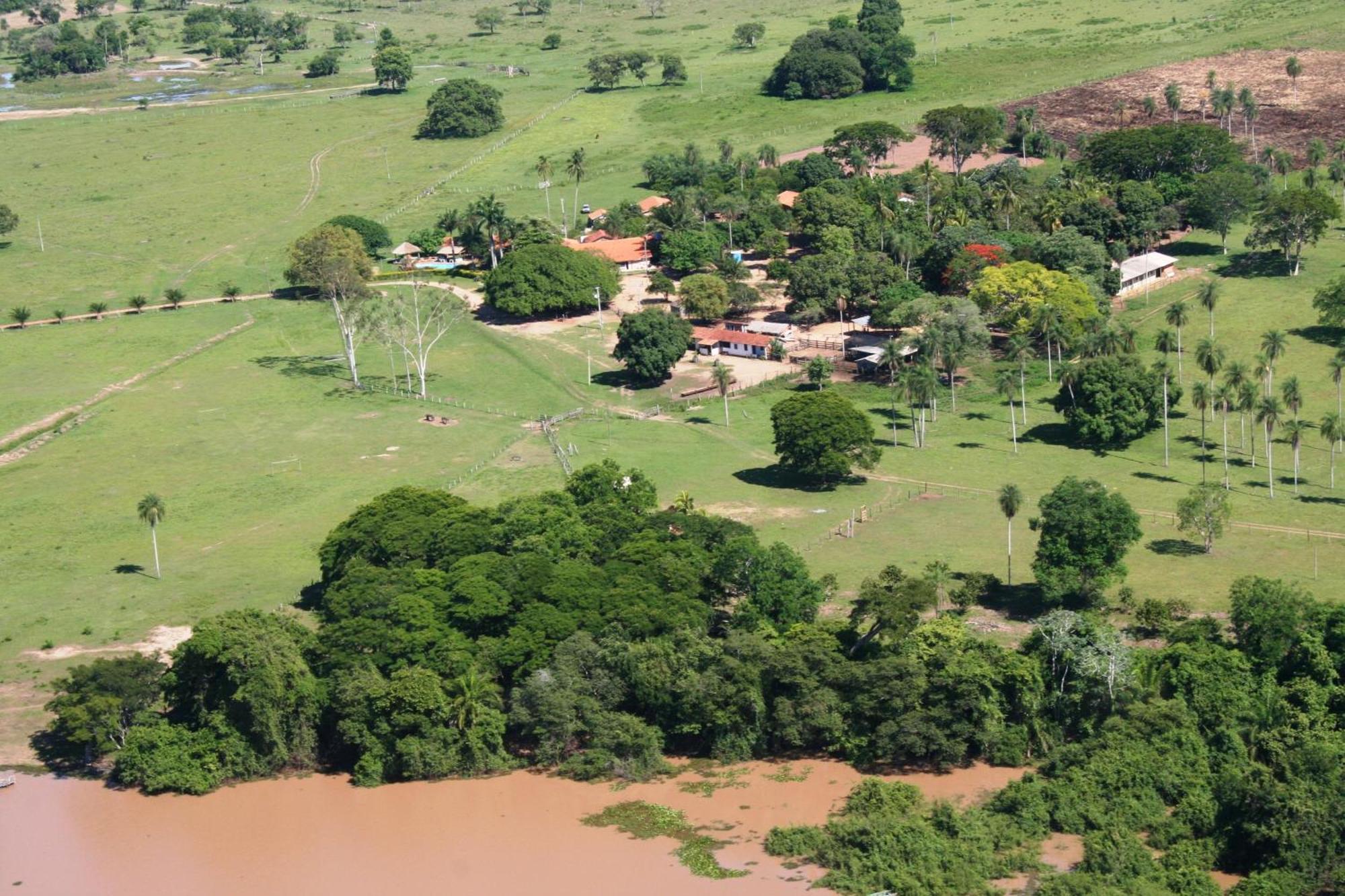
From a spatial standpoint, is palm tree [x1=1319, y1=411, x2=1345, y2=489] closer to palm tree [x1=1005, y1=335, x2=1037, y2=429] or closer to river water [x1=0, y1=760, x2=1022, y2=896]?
palm tree [x1=1005, y1=335, x2=1037, y2=429]

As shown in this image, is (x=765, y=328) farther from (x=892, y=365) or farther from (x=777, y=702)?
(x=777, y=702)

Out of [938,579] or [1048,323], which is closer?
[938,579]

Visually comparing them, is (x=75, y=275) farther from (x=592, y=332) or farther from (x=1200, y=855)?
(x=1200, y=855)

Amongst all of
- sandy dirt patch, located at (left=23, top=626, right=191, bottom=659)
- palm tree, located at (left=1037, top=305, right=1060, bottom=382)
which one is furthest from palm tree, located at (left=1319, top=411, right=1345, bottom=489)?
sandy dirt patch, located at (left=23, top=626, right=191, bottom=659)

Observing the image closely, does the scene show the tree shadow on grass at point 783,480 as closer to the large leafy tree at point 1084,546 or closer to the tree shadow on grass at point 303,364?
the large leafy tree at point 1084,546

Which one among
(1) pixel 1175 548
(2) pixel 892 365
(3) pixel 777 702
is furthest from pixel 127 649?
(2) pixel 892 365

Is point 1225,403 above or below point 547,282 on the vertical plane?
below

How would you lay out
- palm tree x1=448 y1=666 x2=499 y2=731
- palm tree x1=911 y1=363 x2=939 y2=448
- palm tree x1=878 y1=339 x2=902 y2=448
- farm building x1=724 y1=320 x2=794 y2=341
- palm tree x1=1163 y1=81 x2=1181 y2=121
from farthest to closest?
palm tree x1=1163 y1=81 x2=1181 y2=121, farm building x1=724 y1=320 x2=794 y2=341, palm tree x1=878 y1=339 x2=902 y2=448, palm tree x1=911 y1=363 x2=939 y2=448, palm tree x1=448 y1=666 x2=499 y2=731
